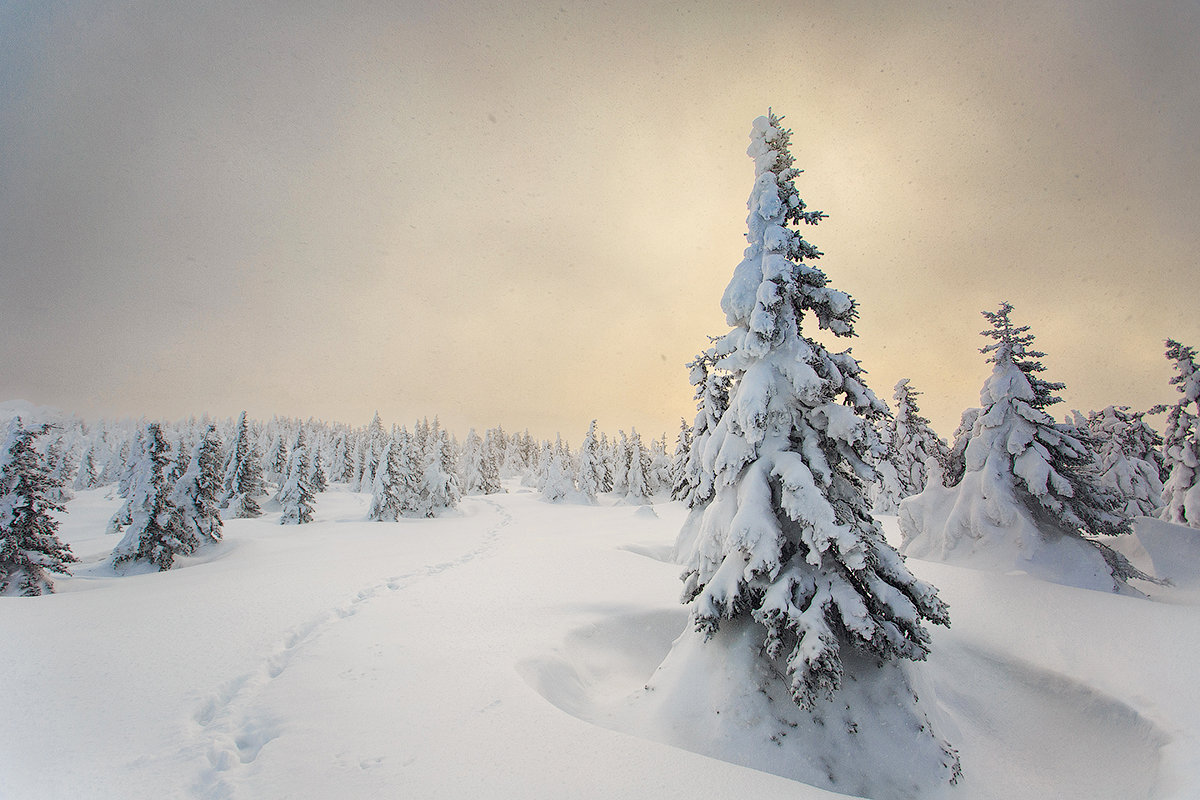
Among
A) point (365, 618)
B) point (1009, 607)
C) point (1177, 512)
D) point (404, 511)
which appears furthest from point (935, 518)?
point (404, 511)

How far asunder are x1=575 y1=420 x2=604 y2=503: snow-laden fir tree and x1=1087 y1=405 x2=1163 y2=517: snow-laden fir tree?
4366 centimetres

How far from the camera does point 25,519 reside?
15.0 metres

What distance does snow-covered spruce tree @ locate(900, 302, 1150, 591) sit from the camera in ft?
38.2

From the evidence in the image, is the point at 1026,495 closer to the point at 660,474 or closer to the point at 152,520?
the point at 152,520

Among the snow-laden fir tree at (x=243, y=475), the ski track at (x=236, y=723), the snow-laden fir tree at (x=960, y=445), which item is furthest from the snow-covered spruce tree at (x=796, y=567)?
the snow-laden fir tree at (x=243, y=475)

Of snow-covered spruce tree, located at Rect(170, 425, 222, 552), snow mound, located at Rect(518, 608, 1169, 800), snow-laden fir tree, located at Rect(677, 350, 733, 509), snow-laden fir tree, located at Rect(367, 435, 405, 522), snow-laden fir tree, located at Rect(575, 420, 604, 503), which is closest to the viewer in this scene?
snow mound, located at Rect(518, 608, 1169, 800)

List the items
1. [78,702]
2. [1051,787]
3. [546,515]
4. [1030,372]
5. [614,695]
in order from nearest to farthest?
[78,702] → [1051,787] → [614,695] → [1030,372] → [546,515]

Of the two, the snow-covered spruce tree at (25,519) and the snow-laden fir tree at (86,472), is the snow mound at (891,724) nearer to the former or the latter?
Answer: the snow-covered spruce tree at (25,519)

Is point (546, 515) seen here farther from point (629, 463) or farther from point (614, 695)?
point (614, 695)

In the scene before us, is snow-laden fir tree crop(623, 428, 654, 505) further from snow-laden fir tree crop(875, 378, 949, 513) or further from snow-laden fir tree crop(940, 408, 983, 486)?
snow-laden fir tree crop(940, 408, 983, 486)

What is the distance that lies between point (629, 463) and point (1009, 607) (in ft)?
170

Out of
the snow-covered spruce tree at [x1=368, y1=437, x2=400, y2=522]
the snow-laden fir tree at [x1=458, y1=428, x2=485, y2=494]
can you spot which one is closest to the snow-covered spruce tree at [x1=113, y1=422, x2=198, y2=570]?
the snow-covered spruce tree at [x1=368, y1=437, x2=400, y2=522]

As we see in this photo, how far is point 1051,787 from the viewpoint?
21.5 ft

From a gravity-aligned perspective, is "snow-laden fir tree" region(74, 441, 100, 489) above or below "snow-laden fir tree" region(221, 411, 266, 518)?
below
